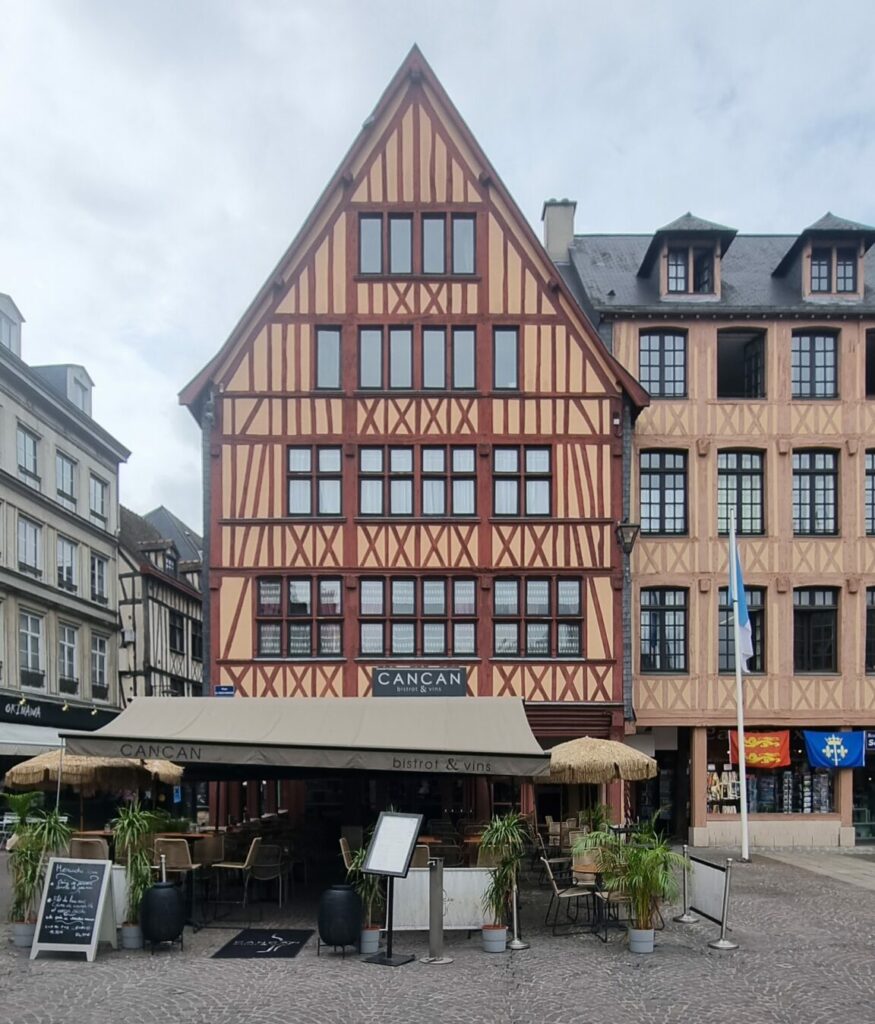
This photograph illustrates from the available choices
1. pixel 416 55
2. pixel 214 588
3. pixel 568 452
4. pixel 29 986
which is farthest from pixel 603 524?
pixel 29 986

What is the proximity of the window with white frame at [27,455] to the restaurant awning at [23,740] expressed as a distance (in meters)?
6.67

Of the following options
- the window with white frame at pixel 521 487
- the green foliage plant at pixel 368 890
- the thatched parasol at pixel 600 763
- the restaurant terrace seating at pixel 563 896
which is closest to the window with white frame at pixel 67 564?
the window with white frame at pixel 521 487

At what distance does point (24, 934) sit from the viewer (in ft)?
37.2

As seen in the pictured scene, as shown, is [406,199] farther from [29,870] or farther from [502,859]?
[29,870]

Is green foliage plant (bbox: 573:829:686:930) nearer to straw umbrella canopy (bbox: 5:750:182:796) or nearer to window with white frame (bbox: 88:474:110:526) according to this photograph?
straw umbrella canopy (bbox: 5:750:182:796)

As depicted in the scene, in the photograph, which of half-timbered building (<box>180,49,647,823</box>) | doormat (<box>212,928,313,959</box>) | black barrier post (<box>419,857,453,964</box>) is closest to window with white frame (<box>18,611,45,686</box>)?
half-timbered building (<box>180,49,647,823</box>)

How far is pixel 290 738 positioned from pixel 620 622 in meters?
10.5

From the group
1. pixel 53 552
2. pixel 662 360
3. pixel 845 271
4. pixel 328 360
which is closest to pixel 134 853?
pixel 328 360

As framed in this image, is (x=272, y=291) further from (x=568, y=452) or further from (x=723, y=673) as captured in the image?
(x=723, y=673)

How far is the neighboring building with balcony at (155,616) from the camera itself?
→ 38.7 metres

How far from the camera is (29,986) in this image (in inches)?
382

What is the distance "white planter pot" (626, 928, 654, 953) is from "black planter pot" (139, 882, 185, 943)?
4.47 meters

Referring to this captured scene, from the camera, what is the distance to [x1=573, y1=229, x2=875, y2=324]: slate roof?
76.0 feet

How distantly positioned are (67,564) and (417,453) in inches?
624
